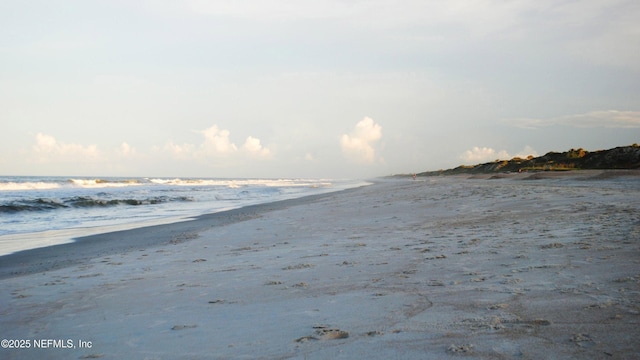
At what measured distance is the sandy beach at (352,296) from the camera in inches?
113

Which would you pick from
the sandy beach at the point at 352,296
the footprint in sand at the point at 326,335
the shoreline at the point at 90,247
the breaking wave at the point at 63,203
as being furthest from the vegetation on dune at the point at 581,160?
the footprint in sand at the point at 326,335

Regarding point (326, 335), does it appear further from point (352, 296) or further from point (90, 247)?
point (90, 247)

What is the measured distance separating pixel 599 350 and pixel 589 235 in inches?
166

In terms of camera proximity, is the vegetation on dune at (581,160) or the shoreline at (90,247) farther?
the vegetation on dune at (581,160)

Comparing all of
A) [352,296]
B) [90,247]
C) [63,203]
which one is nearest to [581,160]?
[63,203]

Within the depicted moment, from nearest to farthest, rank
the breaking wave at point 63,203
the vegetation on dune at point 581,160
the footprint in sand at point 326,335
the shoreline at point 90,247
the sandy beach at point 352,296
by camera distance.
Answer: the sandy beach at point 352,296 → the footprint in sand at point 326,335 → the shoreline at point 90,247 → the breaking wave at point 63,203 → the vegetation on dune at point 581,160

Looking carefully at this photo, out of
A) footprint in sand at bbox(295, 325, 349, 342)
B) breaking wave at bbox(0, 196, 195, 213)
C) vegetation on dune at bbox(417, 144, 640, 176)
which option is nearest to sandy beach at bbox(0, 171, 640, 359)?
footprint in sand at bbox(295, 325, 349, 342)

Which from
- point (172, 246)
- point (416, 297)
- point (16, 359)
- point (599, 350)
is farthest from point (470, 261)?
point (172, 246)

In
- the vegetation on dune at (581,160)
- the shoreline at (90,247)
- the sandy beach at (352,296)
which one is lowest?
the shoreline at (90,247)

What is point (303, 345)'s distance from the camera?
2957 millimetres

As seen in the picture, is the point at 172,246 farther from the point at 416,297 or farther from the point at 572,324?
the point at 572,324

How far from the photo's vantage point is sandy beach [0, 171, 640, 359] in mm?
2883

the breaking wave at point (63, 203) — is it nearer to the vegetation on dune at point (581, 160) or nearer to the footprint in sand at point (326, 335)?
the footprint in sand at point (326, 335)

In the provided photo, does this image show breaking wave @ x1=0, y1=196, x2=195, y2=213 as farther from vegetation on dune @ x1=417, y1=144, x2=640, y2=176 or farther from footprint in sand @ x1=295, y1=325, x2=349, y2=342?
vegetation on dune @ x1=417, y1=144, x2=640, y2=176
